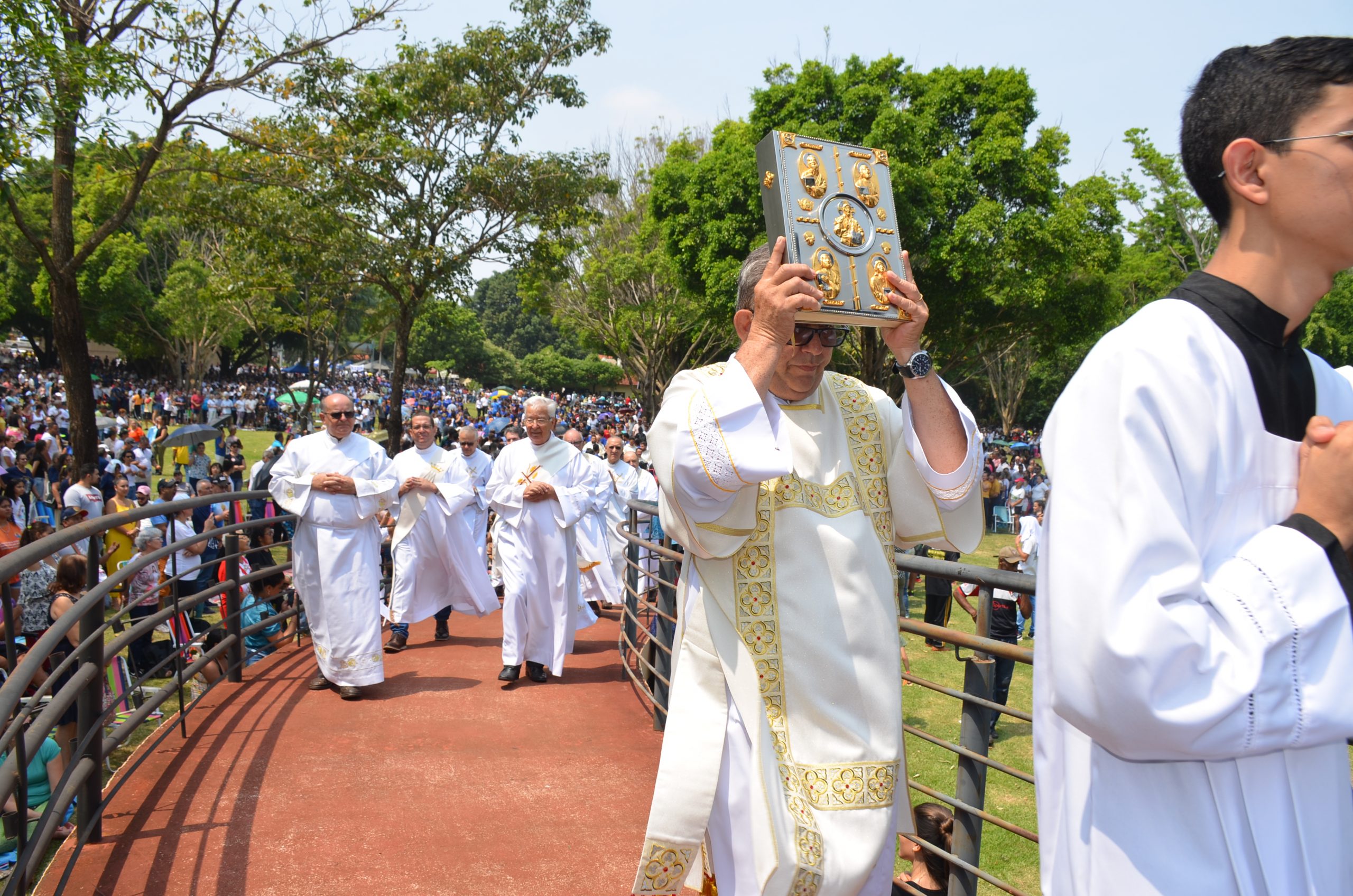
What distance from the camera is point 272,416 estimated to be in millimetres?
41250

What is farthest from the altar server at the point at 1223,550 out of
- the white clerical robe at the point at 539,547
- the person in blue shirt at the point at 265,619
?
the person in blue shirt at the point at 265,619

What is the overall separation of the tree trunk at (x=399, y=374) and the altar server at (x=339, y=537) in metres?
9.33

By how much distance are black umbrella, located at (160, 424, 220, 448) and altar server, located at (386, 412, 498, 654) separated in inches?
512

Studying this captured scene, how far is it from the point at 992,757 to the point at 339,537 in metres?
4.74

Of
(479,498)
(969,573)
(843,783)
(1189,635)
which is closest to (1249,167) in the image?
(1189,635)

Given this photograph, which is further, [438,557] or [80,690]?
[438,557]

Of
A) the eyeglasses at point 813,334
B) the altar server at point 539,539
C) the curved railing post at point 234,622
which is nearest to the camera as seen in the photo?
the eyeglasses at point 813,334

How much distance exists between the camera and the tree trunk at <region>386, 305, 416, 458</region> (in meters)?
16.2

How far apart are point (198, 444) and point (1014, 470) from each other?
21721 millimetres

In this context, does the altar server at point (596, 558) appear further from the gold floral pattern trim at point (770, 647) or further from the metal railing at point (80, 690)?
the gold floral pattern trim at point (770, 647)

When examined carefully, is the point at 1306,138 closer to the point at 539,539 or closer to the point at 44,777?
the point at 44,777

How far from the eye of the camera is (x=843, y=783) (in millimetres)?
2252

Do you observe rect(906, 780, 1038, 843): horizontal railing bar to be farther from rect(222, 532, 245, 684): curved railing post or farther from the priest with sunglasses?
rect(222, 532, 245, 684): curved railing post

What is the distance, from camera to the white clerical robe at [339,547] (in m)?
6.34
